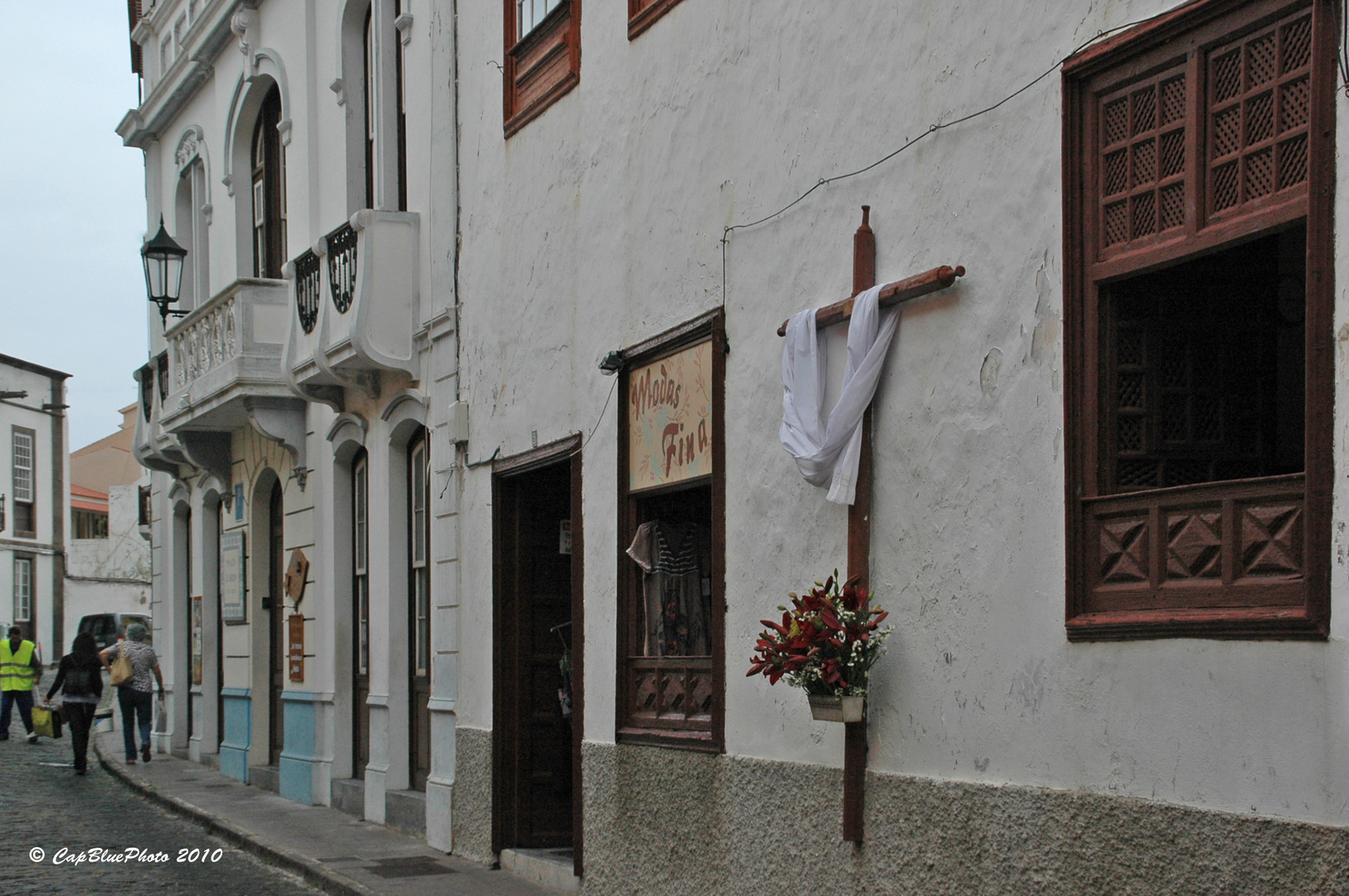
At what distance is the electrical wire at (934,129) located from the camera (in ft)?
20.5

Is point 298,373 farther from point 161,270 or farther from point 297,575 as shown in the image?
point 161,270

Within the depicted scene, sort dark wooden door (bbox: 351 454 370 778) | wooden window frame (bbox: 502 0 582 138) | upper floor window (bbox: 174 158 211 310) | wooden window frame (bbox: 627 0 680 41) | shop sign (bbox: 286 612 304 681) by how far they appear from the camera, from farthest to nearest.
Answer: upper floor window (bbox: 174 158 211 310) → shop sign (bbox: 286 612 304 681) → dark wooden door (bbox: 351 454 370 778) → wooden window frame (bbox: 502 0 582 138) → wooden window frame (bbox: 627 0 680 41)

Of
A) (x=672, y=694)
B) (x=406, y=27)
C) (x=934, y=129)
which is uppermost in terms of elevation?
(x=406, y=27)

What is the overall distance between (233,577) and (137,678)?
192 centimetres

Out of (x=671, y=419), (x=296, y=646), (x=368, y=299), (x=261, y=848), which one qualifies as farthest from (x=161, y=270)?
(x=671, y=419)

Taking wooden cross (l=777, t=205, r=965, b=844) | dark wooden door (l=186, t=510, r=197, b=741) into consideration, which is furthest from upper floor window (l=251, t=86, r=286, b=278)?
wooden cross (l=777, t=205, r=965, b=844)

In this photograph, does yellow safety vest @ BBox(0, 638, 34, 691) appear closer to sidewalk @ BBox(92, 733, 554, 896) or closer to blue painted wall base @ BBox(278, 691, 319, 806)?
sidewalk @ BBox(92, 733, 554, 896)

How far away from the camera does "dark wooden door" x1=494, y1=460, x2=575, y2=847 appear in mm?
12398

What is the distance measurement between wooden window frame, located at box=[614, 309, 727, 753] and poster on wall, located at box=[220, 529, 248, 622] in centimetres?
1066

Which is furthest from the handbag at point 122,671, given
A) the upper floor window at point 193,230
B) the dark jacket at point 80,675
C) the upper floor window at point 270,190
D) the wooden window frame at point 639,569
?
the wooden window frame at point 639,569

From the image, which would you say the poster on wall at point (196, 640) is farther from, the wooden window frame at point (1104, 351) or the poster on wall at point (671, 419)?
the wooden window frame at point (1104, 351)

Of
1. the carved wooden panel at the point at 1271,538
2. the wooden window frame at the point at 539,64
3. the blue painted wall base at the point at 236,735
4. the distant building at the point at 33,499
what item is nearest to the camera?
the carved wooden panel at the point at 1271,538

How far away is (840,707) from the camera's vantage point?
752cm

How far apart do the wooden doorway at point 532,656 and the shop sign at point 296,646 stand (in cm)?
549
